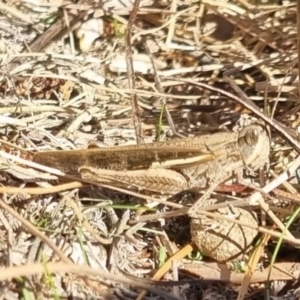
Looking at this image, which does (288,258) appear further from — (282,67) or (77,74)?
(77,74)

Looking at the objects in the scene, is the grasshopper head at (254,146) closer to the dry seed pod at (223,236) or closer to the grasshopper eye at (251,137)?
the grasshopper eye at (251,137)

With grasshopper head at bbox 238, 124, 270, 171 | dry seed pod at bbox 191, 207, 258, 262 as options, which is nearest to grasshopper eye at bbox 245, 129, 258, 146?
grasshopper head at bbox 238, 124, 270, 171

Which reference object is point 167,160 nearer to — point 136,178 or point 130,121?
point 136,178

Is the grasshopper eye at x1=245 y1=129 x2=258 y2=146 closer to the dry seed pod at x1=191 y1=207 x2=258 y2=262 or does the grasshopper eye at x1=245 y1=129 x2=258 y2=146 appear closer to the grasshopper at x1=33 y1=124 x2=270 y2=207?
the grasshopper at x1=33 y1=124 x2=270 y2=207

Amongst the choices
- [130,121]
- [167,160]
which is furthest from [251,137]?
[130,121]

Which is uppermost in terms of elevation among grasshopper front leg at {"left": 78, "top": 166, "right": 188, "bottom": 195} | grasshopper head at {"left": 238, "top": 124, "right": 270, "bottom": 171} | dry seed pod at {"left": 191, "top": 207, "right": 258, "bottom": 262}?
grasshopper head at {"left": 238, "top": 124, "right": 270, "bottom": 171}

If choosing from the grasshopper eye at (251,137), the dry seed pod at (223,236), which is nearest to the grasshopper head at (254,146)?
the grasshopper eye at (251,137)

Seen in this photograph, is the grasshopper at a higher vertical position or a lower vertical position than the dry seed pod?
higher

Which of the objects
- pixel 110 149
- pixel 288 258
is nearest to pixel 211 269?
pixel 288 258
